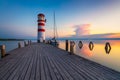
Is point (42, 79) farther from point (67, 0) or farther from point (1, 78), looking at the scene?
point (67, 0)

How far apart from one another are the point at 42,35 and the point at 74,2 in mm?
9336

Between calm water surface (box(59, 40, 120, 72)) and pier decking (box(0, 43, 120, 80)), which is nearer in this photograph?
pier decking (box(0, 43, 120, 80))

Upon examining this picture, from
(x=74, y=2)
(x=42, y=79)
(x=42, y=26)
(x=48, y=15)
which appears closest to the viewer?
(x=42, y=79)

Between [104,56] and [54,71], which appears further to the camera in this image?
[104,56]

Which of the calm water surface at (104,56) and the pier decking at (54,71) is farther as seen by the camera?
the calm water surface at (104,56)

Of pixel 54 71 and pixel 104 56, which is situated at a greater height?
pixel 54 71

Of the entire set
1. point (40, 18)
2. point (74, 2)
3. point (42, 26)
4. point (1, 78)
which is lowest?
point (1, 78)

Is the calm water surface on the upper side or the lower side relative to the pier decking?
lower

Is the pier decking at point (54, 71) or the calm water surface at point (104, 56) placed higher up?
the pier decking at point (54, 71)

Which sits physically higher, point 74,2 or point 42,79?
point 74,2

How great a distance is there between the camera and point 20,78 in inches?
169

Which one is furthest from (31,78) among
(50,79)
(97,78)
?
(97,78)

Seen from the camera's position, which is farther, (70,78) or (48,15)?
(48,15)

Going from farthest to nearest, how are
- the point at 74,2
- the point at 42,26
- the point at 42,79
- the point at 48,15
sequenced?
the point at 48,15, the point at 42,26, the point at 74,2, the point at 42,79
